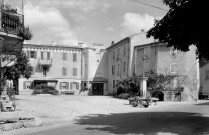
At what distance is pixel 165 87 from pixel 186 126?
25830 millimetres

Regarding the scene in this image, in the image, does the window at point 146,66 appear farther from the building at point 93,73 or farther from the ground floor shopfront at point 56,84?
the ground floor shopfront at point 56,84

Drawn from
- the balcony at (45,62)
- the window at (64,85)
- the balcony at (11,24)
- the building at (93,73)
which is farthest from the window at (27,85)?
the balcony at (11,24)

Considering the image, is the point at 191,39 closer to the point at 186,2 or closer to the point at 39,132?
the point at 186,2

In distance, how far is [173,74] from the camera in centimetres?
3975

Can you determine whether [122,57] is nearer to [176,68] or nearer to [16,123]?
[176,68]

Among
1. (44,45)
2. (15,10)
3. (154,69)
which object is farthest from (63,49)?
(15,10)

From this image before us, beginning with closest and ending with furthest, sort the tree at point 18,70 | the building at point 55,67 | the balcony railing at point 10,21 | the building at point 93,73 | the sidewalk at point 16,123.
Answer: the sidewalk at point 16,123 < the balcony railing at point 10,21 < the tree at point 18,70 < the building at point 55,67 < the building at point 93,73

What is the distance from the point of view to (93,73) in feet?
181

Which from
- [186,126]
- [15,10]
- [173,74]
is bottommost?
[186,126]

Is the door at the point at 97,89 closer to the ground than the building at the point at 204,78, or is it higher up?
closer to the ground

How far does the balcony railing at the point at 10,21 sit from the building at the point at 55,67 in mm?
38012

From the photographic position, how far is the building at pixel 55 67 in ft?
169

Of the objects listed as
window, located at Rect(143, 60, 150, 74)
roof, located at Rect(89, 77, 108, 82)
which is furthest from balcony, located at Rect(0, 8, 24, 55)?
roof, located at Rect(89, 77, 108, 82)

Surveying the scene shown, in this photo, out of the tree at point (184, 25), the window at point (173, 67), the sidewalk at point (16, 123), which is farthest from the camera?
the window at point (173, 67)
